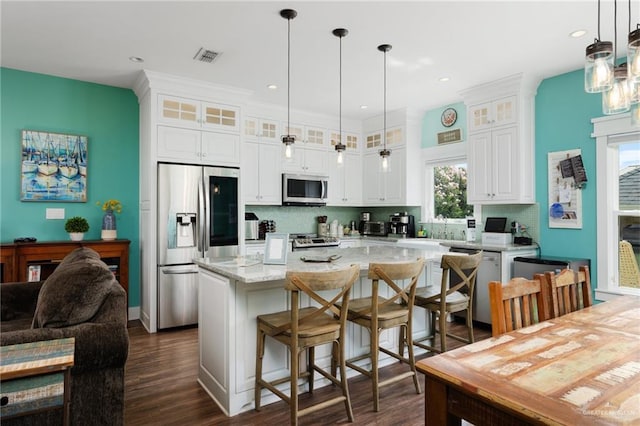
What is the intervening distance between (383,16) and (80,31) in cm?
255

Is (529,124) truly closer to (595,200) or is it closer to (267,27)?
(595,200)

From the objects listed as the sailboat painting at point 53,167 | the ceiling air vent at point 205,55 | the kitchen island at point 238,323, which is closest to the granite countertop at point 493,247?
the kitchen island at point 238,323

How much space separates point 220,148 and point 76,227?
180cm

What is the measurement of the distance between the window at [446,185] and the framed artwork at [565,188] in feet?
3.80

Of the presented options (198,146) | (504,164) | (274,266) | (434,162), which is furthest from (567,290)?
(198,146)

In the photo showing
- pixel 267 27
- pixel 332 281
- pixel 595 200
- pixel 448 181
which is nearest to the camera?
pixel 332 281

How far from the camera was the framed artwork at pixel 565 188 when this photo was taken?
3.96 m

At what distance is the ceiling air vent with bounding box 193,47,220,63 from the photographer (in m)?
3.54

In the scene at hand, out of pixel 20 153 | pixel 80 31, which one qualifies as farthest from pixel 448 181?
pixel 20 153

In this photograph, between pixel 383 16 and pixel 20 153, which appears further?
pixel 20 153

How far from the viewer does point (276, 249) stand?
2.64 m

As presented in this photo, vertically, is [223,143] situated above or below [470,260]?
above

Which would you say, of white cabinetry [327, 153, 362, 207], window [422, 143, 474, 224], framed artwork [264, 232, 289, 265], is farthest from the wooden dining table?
white cabinetry [327, 153, 362, 207]

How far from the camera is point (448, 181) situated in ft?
18.1
